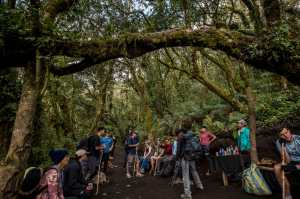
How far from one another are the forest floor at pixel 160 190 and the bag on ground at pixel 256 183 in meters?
0.15

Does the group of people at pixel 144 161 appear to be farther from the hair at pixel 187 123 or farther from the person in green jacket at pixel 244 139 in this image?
the hair at pixel 187 123

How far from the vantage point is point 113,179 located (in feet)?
36.0

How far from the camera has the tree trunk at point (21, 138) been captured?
564 cm

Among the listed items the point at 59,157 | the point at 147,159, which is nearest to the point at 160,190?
the point at 147,159

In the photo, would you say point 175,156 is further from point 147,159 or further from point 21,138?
point 21,138

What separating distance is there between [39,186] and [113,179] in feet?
22.6

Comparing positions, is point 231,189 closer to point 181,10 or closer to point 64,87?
point 181,10

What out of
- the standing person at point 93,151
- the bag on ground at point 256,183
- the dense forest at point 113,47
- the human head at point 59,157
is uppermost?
the dense forest at point 113,47

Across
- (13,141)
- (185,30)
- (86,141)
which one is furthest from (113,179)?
(185,30)

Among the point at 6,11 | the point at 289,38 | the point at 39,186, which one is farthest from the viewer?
the point at 6,11

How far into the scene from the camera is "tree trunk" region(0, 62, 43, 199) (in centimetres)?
564

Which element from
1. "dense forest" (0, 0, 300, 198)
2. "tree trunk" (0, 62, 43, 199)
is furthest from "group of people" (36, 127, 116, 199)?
"dense forest" (0, 0, 300, 198)

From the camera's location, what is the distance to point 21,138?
6.11 m

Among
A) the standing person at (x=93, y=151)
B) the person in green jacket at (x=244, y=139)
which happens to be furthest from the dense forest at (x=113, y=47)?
the standing person at (x=93, y=151)
